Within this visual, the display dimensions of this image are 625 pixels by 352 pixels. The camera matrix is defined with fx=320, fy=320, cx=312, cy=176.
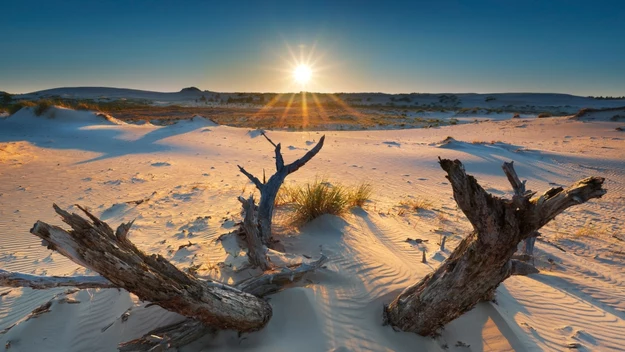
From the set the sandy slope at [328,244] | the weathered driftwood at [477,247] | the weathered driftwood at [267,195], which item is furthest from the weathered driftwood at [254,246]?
the weathered driftwood at [477,247]

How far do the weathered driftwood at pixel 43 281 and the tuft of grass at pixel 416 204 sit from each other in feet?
19.9

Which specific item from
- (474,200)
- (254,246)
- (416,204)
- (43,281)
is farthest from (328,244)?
(416,204)

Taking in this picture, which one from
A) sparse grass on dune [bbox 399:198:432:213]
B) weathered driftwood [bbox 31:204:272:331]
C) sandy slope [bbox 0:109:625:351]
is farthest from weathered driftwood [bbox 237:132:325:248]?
sparse grass on dune [bbox 399:198:432:213]

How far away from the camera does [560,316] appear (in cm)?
340

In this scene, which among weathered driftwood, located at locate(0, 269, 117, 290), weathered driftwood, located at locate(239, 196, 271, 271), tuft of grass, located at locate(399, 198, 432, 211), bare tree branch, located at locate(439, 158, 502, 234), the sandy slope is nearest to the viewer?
weathered driftwood, located at locate(0, 269, 117, 290)

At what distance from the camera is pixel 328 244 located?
14.4ft

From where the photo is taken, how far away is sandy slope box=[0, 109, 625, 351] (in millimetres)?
2723

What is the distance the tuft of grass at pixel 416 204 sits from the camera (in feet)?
23.0

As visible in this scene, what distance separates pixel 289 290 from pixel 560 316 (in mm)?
2915

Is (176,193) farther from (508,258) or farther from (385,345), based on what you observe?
(508,258)

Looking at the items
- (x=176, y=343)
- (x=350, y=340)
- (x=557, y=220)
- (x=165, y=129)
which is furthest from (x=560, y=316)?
(x=165, y=129)

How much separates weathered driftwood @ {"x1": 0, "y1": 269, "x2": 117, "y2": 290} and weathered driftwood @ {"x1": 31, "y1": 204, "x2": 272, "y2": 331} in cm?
34

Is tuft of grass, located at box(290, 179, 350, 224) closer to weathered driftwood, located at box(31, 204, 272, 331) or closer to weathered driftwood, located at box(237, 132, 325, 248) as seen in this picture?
weathered driftwood, located at box(237, 132, 325, 248)

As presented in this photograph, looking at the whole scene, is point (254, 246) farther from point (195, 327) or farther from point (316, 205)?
point (316, 205)
